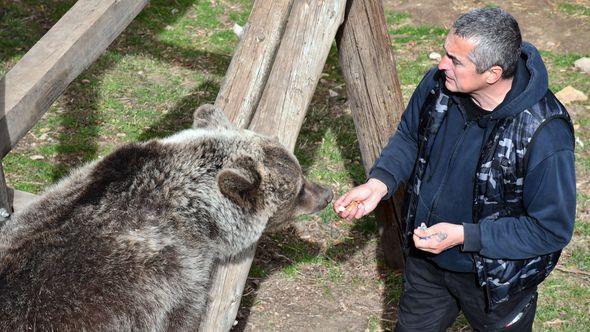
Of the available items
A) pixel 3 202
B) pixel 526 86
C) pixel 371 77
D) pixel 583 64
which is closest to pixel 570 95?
pixel 583 64

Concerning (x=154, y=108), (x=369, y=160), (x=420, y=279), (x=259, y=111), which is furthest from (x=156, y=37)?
(x=420, y=279)

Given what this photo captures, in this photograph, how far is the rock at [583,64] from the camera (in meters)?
9.68

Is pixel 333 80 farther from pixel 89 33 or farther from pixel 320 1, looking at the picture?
pixel 89 33

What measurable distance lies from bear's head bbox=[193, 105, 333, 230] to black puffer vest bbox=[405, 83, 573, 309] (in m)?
0.75

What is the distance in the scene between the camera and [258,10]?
17.3 ft

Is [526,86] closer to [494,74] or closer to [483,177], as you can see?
[494,74]

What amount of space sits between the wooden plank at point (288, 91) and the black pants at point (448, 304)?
3.38ft

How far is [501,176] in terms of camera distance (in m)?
4.25

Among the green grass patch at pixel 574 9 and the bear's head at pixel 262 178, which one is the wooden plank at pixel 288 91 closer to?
the bear's head at pixel 262 178

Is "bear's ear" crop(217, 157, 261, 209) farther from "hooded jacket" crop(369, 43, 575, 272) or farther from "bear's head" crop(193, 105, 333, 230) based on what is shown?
"hooded jacket" crop(369, 43, 575, 272)

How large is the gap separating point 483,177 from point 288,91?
4.78ft

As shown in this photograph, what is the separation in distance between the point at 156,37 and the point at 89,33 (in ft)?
20.1

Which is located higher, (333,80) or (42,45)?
(42,45)

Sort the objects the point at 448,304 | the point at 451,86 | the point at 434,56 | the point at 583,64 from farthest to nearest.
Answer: the point at 434,56, the point at 583,64, the point at 448,304, the point at 451,86
